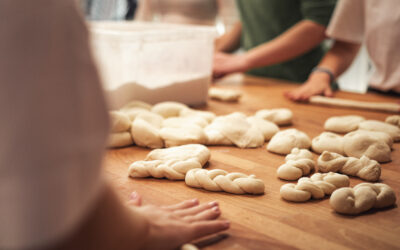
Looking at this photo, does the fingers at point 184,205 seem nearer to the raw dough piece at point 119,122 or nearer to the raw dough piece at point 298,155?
the raw dough piece at point 298,155

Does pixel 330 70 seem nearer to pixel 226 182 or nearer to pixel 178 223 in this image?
pixel 226 182

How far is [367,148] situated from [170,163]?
64 cm

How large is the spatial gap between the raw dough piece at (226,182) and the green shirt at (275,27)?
1711 millimetres

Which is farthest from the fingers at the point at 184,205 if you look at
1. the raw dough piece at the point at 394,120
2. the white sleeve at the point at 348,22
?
the white sleeve at the point at 348,22

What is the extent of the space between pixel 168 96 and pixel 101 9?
9.86 ft

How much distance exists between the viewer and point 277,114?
62.9 inches

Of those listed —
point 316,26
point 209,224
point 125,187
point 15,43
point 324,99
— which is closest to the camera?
point 15,43

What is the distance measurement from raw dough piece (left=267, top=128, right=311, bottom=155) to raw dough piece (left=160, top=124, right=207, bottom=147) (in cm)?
24

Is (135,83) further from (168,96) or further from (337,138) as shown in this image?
(337,138)

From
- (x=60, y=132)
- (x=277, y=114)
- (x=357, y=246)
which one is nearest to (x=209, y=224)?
(x=357, y=246)

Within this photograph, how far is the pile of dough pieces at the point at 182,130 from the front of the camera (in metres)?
1.31

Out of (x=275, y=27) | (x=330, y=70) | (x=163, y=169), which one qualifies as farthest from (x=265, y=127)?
(x=275, y=27)

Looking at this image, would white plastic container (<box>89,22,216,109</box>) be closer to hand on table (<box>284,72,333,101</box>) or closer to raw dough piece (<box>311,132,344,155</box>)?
hand on table (<box>284,72,333,101</box>)

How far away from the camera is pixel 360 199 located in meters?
0.92
